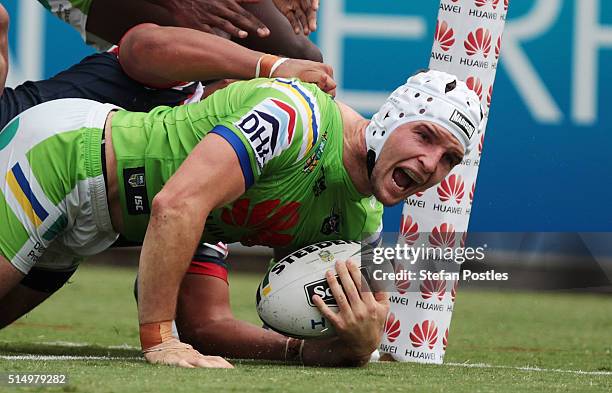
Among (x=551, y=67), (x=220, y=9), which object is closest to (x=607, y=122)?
(x=551, y=67)

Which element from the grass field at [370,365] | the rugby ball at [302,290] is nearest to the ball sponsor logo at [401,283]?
the grass field at [370,365]

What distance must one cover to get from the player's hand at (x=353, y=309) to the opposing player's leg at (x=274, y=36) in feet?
4.22

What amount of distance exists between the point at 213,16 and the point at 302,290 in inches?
49.4

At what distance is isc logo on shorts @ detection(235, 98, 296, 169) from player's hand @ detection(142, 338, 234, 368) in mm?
569

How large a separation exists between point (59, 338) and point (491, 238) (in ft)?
9.54

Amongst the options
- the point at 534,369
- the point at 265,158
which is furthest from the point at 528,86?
the point at 265,158

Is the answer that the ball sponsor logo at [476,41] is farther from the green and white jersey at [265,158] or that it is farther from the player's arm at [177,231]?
the player's arm at [177,231]

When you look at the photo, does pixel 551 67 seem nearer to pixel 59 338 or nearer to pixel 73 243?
pixel 59 338

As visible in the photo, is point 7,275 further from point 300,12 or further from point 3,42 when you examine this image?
point 300,12

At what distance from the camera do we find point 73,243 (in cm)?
373

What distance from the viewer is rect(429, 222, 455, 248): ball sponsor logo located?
4.36m

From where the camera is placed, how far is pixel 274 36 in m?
4.42

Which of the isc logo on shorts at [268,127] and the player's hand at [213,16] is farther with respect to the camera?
the player's hand at [213,16]

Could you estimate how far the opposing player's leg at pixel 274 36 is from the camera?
14.4ft
